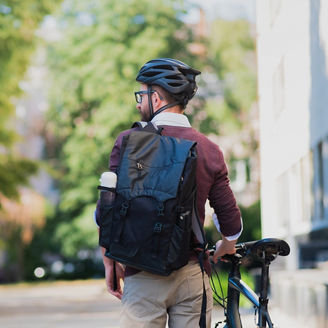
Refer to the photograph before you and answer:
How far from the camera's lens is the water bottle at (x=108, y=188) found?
3.62 meters

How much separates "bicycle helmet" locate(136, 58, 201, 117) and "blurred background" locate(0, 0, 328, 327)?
515cm

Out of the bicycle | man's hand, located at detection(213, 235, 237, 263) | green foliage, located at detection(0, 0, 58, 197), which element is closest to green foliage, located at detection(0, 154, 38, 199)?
green foliage, located at detection(0, 0, 58, 197)

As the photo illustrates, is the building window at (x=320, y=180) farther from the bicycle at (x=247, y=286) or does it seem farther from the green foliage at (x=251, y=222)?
the green foliage at (x=251, y=222)

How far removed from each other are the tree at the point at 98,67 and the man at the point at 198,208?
102 feet

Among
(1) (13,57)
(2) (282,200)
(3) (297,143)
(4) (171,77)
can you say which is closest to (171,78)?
(4) (171,77)

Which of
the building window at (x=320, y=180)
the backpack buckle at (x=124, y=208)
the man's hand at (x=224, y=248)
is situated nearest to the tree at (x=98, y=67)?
the building window at (x=320, y=180)

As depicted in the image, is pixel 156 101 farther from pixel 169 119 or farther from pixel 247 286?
pixel 247 286

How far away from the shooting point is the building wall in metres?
12.6

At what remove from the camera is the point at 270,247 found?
12.6ft

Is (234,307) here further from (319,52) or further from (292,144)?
(292,144)

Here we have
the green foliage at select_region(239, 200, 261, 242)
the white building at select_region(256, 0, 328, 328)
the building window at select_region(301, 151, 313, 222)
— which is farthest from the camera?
the green foliage at select_region(239, 200, 261, 242)

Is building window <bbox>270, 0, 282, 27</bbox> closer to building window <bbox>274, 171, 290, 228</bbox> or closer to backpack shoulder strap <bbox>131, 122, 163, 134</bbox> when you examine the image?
building window <bbox>274, 171, 290, 228</bbox>

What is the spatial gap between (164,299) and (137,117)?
3166 centimetres

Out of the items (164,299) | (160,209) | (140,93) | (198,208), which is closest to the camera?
(160,209)
